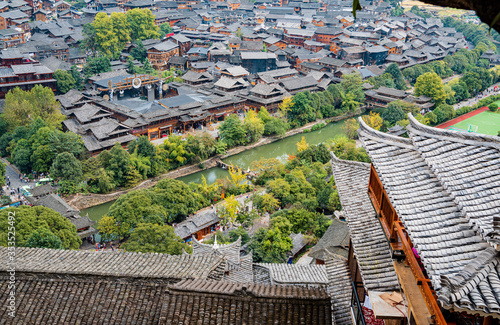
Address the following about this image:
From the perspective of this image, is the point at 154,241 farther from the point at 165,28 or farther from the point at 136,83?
the point at 165,28

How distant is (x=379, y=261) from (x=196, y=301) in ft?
8.67

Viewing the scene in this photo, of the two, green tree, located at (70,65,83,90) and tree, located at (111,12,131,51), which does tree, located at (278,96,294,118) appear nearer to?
green tree, located at (70,65,83,90)

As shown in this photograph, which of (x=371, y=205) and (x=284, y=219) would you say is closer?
(x=371, y=205)

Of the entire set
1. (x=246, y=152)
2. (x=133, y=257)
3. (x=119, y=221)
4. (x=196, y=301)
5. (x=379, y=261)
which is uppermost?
(x=379, y=261)

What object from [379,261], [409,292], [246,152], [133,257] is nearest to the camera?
[409,292]

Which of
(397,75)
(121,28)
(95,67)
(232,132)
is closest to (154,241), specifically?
(232,132)

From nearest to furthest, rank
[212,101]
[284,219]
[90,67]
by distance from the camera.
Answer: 1. [284,219]
2. [212,101]
3. [90,67]

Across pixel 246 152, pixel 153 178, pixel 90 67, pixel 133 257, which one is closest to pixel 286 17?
pixel 90 67

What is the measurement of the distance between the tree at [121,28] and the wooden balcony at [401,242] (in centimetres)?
4409

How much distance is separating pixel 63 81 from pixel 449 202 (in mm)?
35630

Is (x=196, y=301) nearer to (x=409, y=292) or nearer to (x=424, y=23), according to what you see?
(x=409, y=292)

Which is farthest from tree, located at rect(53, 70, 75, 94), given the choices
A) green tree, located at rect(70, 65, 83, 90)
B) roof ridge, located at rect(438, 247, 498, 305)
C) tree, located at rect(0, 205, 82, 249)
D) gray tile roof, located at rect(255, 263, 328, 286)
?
roof ridge, located at rect(438, 247, 498, 305)

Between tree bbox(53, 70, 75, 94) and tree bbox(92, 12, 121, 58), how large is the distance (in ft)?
30.1

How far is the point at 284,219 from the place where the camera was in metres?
18.7
